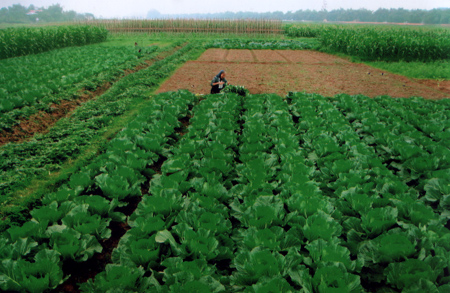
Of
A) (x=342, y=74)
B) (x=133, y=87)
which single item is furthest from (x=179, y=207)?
(x=342, y=74)

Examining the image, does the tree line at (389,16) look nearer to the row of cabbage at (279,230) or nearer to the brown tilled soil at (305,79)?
the brown tilled soil at (305,79)

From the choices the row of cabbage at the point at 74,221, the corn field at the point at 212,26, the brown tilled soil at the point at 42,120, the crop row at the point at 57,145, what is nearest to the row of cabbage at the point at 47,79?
the brown tilled soil at the point at 42,120

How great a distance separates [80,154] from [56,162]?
0.48 metres

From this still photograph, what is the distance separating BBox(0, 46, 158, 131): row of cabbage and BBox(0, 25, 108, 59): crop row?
3.57 meters

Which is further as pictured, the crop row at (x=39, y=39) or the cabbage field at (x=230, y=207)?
the crop row at (x=39, y=39)

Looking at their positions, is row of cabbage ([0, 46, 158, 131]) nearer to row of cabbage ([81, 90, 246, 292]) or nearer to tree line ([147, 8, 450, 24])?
row of cabbage ([81, 90, 246, 292])

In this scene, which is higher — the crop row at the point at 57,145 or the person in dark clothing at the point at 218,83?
the person in dark clothing at the point at 218,83

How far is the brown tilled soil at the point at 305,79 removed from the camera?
456 inches

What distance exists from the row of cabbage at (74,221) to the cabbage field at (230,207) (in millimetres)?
16

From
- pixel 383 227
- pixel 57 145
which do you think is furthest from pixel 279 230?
pixel 57 145

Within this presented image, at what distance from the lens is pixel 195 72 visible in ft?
49.1

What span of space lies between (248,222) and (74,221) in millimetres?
2021

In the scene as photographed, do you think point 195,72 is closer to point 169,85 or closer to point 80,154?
point 169,85

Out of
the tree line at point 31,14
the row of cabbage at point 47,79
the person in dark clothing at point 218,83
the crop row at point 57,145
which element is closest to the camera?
the crop row at point 57,145
